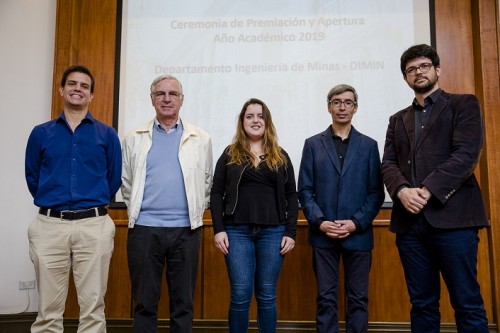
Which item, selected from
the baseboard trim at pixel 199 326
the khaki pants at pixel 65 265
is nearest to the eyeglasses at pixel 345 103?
the khaki pants at pixel 65 265

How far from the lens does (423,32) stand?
3234 millimetres

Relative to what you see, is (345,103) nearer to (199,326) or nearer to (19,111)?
(199,326)

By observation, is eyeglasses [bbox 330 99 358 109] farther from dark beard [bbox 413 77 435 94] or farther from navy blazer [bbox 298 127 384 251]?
dark beard [bbox 413 77 435 94]

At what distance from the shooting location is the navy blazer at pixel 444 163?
6.07 feet

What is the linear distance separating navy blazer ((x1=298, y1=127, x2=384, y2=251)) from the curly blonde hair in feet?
0.66

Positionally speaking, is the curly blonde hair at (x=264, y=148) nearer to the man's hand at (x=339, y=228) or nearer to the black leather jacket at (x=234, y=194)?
the black leather jacket at (x=234, y=194)

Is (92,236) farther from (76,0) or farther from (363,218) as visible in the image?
(76,0)

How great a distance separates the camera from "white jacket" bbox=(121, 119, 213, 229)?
2191 mm

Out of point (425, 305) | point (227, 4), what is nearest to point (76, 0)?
point (227, 4)

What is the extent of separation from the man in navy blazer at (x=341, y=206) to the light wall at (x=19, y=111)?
211cm

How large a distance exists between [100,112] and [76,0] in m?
0.92

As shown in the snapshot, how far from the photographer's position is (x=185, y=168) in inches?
87.7

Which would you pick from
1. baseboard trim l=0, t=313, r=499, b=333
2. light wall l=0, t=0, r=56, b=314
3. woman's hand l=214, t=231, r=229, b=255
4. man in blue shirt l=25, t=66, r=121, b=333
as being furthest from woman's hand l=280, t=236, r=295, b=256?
light wall l=0, t=0, r=56, b=314

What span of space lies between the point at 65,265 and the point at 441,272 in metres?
1.79
